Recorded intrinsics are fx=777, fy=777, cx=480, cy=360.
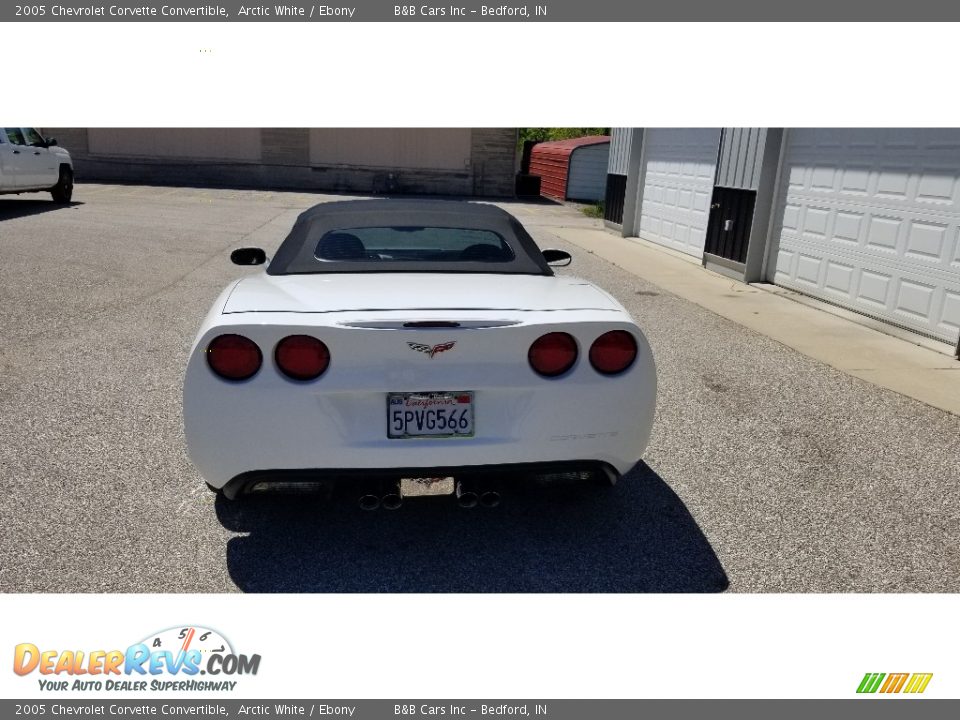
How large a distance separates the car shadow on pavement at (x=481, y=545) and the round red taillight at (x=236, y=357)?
55 centimetres

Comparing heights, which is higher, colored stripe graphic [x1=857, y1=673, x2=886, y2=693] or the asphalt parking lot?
colored stripe graphic [x1=857, y1=673, x2=886, y2=693]

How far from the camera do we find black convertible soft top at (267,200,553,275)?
3.83 meters

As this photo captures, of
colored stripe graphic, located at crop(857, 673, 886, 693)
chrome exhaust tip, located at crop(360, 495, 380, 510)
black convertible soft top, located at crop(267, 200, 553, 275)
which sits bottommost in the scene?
colored stripe graphic, located at crop(857, 673, 886, 693)

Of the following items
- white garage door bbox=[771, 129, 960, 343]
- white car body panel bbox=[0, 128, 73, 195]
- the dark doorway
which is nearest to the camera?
white garage door bbox=[771, 129, 960, 343]

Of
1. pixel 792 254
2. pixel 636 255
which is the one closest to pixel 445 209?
pixel 792 254

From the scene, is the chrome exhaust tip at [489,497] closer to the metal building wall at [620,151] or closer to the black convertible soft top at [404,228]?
the black convertible soft top at [404,228]

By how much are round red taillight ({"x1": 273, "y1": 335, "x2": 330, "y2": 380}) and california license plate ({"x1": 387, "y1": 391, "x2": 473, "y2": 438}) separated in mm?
295

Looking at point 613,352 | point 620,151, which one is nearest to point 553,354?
point 613,352

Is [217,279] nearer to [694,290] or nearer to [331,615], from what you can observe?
[694,290]

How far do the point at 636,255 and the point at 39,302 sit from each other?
32.7 ft

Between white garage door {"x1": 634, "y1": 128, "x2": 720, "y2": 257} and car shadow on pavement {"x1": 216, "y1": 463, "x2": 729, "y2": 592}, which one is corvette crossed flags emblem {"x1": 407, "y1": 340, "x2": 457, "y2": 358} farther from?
white garage door {"x1": 634, "y1": 128, "x2": 720, "y2": 257}

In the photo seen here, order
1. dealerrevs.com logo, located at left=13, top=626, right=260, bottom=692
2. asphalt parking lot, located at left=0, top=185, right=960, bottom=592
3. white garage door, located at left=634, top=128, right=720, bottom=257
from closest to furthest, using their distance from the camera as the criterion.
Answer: dealerrevs.com logo, located at left=13, top=626, right=260, bottom=692, asphalt parking lot, located at left=0, top=185, right=960, bottom=592, white garage door, located at left=634, top=128, right=720, bottom=257

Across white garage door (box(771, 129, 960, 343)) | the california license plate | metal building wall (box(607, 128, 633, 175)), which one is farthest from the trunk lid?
metal building wall (box(607, 128, 633, 175))

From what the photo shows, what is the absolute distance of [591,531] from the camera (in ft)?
12.0
